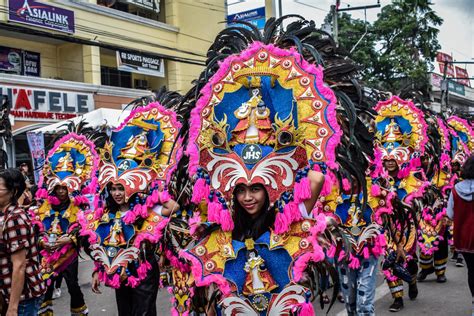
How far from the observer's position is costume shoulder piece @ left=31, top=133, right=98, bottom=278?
6.20 m

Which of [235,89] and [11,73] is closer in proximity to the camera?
[235,89]

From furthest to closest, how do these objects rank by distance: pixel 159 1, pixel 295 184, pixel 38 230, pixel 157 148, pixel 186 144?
pixel 159 1, pixel 38 230, pixel 157 148, pixel 186 144, pixel 295 184

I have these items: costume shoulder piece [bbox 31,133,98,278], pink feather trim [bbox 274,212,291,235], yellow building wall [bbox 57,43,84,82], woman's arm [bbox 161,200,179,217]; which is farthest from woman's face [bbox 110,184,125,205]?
yellow building wall [bbox 57,43,84,82]

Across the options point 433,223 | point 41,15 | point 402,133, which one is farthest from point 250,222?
point 41,15

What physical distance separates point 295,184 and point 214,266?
0.67 m

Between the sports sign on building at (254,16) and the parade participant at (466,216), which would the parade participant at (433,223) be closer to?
the parade participant at (466,216)

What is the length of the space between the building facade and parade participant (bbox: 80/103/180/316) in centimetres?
866

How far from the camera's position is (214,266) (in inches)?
131

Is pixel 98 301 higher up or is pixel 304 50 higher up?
pixel 304 50

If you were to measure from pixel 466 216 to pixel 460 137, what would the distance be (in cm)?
650

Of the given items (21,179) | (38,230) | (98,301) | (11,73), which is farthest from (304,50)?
(11,73)

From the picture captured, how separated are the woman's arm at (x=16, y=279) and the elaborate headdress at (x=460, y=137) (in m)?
8.18

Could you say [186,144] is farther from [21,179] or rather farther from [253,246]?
[21,179]

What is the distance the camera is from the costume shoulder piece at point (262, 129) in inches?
129
